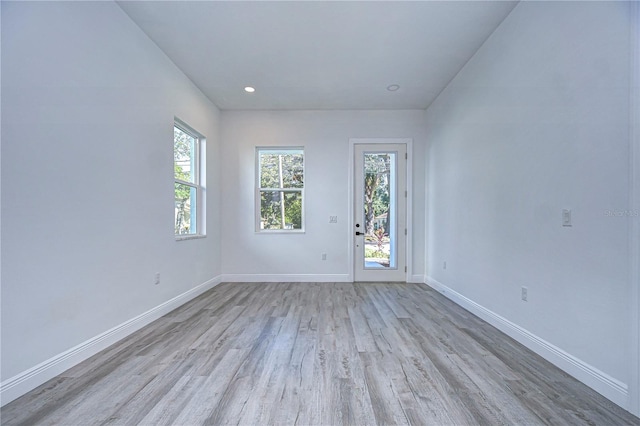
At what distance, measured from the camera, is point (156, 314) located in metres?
2.77

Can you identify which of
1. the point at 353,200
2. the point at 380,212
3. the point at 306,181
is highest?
the point at 306,181

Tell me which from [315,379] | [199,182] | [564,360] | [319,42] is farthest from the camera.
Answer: [199,182]

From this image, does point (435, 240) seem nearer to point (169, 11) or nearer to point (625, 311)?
point (625, 311)

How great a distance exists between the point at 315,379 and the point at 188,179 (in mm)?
3062

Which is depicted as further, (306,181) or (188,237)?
(306,181)

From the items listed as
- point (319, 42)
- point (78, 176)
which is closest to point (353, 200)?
point (319, 42)

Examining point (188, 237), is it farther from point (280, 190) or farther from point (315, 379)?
point (315, 379)

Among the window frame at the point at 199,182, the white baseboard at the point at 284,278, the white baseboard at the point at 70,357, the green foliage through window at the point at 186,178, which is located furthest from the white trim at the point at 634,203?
the window frame at the point at 199,182

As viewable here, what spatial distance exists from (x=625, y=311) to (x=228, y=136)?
4.74m

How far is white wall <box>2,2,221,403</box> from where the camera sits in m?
1.54

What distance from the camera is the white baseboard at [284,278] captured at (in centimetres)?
442

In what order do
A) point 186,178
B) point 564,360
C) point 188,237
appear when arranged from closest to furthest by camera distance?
point 564,360 → point 188,237 → point 186,178

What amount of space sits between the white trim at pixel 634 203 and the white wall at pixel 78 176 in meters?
3.35

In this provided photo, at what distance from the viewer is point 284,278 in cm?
442
